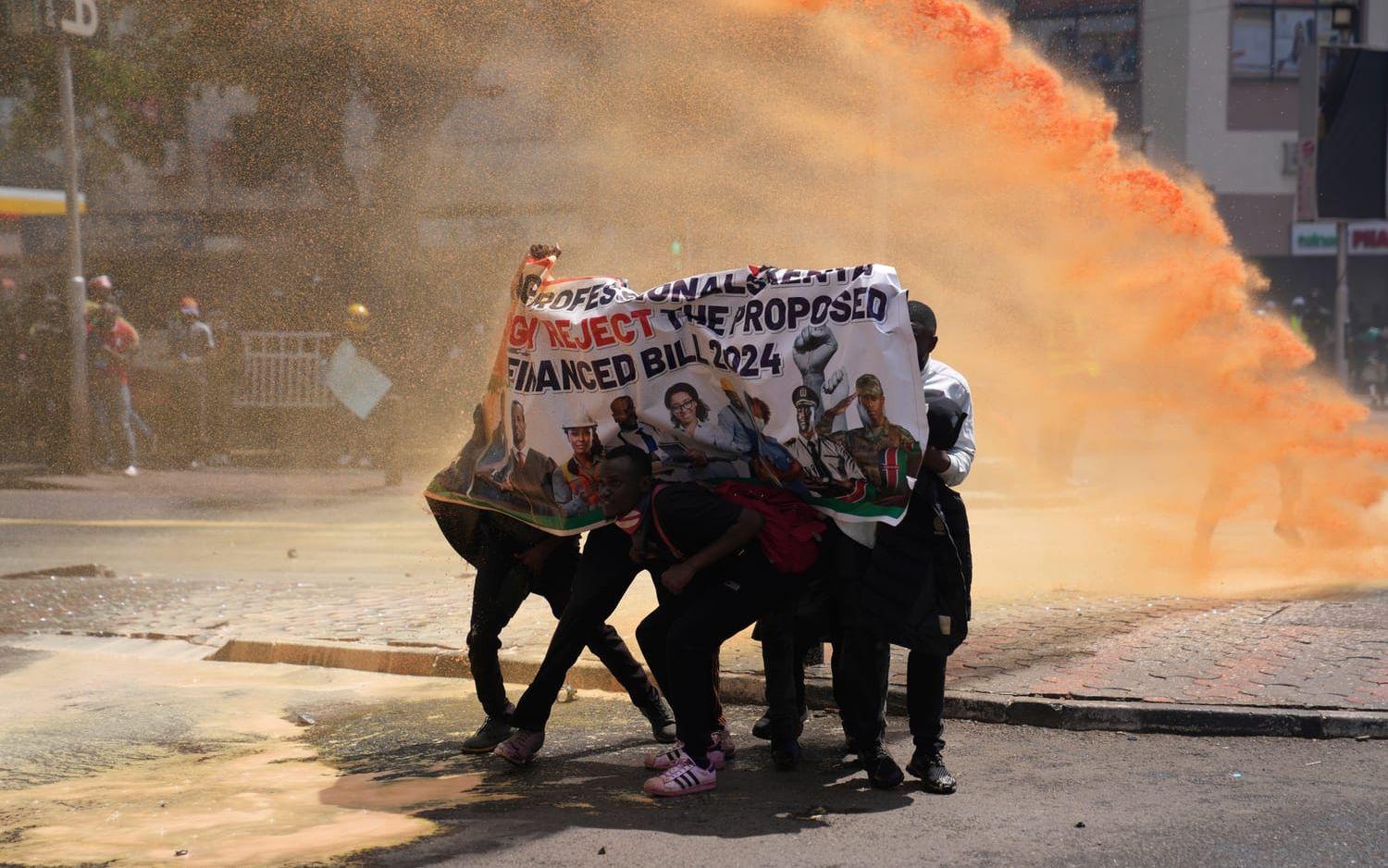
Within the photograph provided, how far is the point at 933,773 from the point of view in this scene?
5254 millimetres

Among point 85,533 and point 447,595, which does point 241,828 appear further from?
point 85,533

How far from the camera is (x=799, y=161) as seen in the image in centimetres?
1670

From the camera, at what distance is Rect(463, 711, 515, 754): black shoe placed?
5914 mm

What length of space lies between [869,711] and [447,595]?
14.8 feet

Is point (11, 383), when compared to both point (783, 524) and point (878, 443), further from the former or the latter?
point (878, 443)

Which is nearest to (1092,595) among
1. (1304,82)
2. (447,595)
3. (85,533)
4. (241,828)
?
(447,595)

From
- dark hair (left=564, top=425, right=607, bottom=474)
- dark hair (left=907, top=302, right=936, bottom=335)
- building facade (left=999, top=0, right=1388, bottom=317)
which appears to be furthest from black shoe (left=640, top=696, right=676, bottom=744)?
building facade (left=999, top=0, right=1388, bottom=317)

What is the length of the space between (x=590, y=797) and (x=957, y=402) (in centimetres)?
184

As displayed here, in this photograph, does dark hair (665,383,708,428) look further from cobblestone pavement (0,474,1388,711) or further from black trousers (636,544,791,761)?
cobblestone pavement (0,474,1388,711)

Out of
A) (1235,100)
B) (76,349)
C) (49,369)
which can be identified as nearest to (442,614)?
(76,349)

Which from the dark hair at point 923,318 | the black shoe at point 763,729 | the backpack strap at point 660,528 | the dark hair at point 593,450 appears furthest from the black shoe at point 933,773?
the dark hair at point 593,450

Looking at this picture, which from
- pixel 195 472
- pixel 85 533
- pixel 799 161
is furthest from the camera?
pixel 195 472

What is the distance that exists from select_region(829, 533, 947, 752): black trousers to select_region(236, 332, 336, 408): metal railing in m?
15.6

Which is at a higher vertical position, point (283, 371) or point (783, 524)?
point (283, 371)
